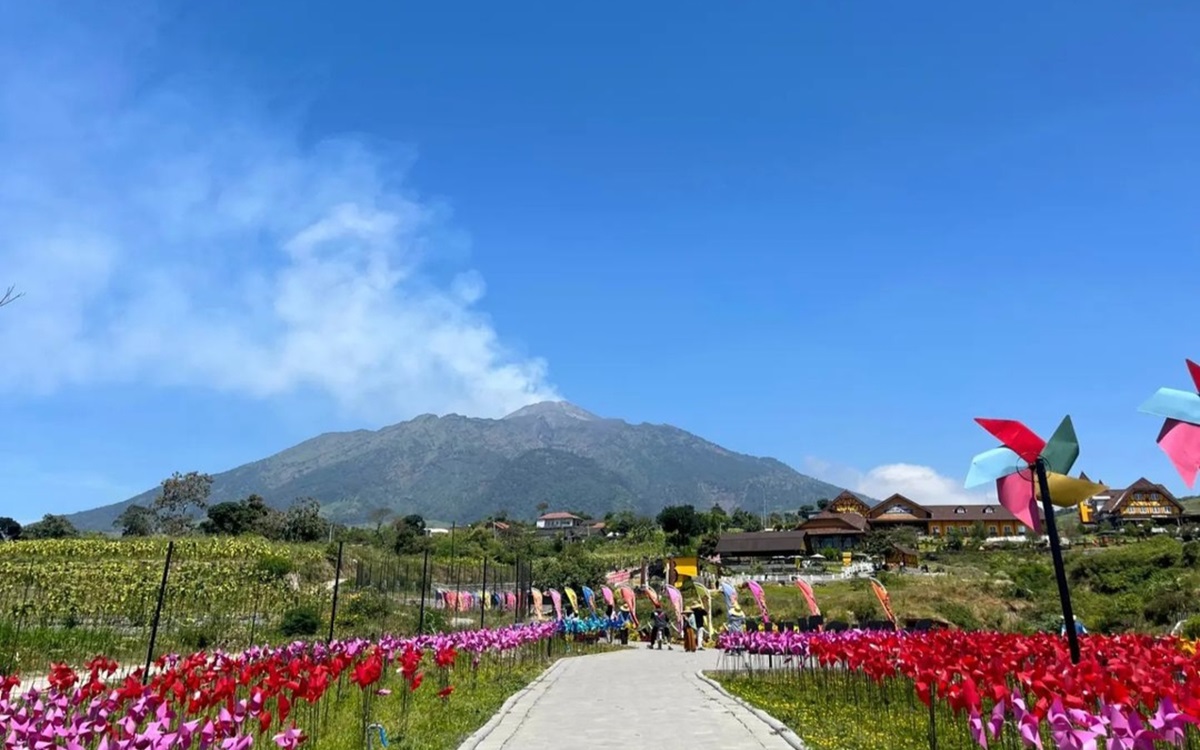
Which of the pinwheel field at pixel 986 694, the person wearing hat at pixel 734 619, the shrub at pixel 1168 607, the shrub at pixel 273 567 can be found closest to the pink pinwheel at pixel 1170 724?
the pinwheel field at pixel 986 694

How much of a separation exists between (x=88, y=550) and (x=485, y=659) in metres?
29.5

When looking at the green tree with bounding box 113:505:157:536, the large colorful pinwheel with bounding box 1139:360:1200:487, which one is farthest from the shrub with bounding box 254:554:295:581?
the green tree with bounding box 113:505:157:536

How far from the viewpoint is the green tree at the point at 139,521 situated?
6824cm

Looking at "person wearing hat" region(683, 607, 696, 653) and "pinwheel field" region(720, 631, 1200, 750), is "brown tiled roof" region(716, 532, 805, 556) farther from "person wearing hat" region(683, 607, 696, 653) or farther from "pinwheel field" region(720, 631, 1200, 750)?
"pinwheel field" region(720, 631, 1200, 750)

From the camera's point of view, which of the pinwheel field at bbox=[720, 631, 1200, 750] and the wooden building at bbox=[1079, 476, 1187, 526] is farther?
the wooden building at bbox=[1079, 476, 1187, 526]

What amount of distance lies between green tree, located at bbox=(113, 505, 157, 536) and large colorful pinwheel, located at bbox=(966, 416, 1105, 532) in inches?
2769

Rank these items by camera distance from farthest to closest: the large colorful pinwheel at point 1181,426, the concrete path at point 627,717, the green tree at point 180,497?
1. the green tree at point 180,497
2. the concrete path at point 627,717
3. the large colorful pinwheel at point 1181,426

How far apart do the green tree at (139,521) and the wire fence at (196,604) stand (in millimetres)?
35167

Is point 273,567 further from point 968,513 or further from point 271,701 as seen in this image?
point 968,513

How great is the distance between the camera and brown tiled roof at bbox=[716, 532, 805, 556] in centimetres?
7162

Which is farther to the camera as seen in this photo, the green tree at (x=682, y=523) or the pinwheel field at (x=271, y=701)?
the green tree at (x=682, y=523)

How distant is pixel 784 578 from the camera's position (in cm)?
5309

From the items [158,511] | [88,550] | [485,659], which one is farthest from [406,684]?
[158,511]

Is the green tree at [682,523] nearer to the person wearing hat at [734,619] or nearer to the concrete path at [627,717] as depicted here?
the person wearing hat at [734,619]
